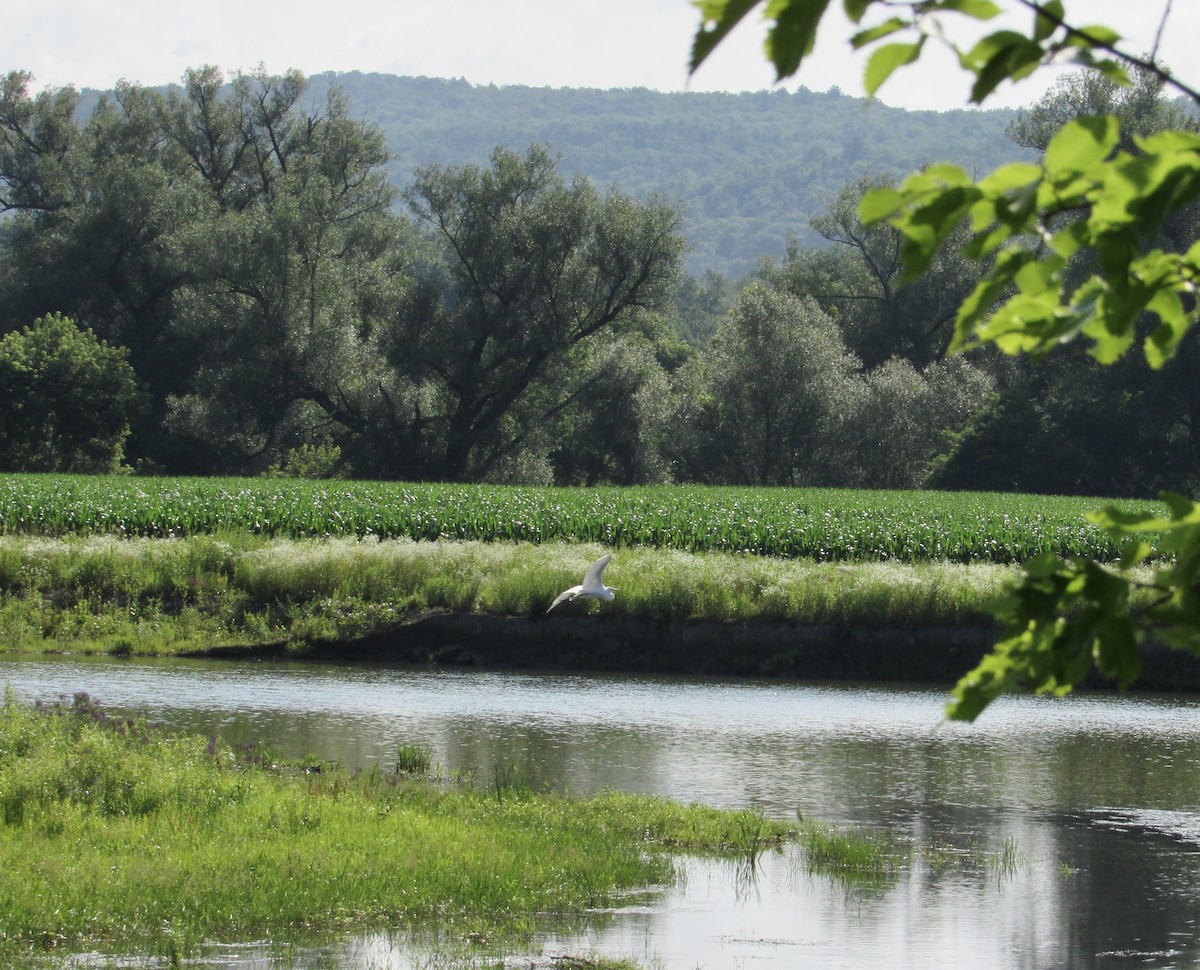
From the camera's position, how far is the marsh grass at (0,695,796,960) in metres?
8.03

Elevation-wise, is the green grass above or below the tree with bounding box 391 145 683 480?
below

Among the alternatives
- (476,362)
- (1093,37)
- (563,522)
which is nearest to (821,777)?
(1093,37)

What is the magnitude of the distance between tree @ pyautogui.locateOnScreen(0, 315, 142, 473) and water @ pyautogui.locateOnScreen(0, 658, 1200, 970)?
34.0 meters

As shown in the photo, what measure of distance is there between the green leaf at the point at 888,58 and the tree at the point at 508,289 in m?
52.4

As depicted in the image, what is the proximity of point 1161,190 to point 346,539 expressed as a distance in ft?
83.1

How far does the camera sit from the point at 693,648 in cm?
2370

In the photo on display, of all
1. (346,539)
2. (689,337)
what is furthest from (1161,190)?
(689,337)

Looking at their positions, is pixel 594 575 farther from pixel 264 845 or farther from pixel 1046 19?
pixel 1046 19

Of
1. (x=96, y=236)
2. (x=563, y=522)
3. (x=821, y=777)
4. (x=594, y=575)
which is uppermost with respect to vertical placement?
(x=96, y=236)

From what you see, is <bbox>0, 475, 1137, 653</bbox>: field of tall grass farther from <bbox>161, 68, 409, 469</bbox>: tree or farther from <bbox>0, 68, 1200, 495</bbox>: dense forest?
<bbox>0, 68, 1200, 495</bbox>: dense forest

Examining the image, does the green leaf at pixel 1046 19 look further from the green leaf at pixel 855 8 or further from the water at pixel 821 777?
the water at pixel 821 777

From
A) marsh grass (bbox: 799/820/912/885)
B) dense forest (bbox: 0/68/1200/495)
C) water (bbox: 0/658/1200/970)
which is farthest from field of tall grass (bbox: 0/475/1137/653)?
dense forest (bbox: 0/68/1200/495)

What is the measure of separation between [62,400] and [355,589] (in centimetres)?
3342

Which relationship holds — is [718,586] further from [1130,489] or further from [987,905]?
[1130,489]
